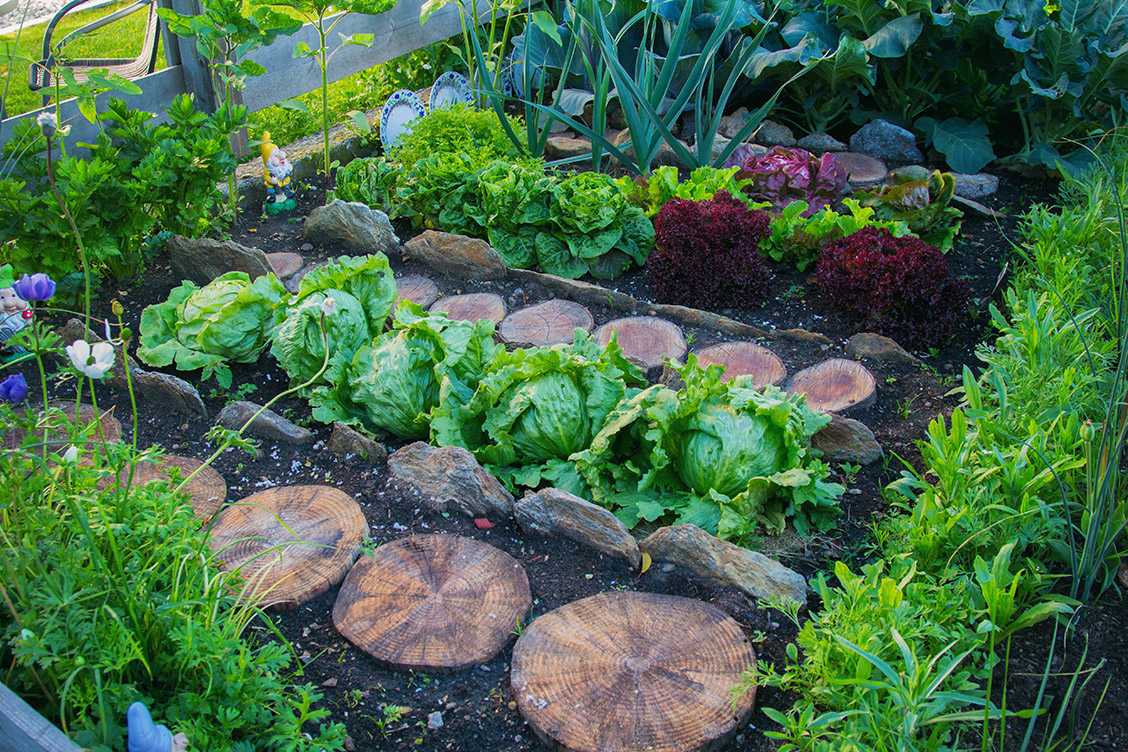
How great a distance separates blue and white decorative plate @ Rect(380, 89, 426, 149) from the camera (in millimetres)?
4832

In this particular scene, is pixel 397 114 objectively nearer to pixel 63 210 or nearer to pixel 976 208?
pixel 63 210

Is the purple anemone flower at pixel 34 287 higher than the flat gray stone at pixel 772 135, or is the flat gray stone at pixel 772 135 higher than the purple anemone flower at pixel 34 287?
the purple anemone flower at pixel 34 287

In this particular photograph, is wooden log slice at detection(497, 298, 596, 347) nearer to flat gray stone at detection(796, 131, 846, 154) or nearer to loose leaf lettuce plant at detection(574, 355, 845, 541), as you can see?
loose leaf lettuce plant at detection(574, 355, 845, 541)

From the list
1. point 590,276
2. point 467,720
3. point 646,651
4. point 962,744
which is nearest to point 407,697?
point 467,720

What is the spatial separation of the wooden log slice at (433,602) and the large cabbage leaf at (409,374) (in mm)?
596

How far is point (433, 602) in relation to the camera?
80.0 inches

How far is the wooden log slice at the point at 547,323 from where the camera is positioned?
335 cm

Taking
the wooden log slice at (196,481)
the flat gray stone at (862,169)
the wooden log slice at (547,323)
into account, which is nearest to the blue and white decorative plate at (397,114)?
the wooden log slice at (547,323)

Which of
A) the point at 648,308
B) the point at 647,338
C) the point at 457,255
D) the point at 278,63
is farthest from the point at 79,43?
the point at 647,338

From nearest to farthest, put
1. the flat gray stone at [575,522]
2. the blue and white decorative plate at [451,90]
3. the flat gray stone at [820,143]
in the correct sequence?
the flat gray stone at [575,522], the blue and white decorative plate at [451,90], the flat gray stone at [820,143]

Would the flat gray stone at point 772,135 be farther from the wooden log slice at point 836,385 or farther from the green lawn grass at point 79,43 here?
the green lawn grass at point 79,43

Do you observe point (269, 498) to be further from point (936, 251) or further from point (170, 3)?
point (170, 3)

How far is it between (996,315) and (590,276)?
6.18ft

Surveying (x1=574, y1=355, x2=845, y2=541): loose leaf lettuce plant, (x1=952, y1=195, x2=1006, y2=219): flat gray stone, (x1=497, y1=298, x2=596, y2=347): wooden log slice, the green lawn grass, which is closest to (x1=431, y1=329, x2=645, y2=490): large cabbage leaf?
(x1=574, y1=355, x2=845, y2=541): loose leaf lettuce plant
